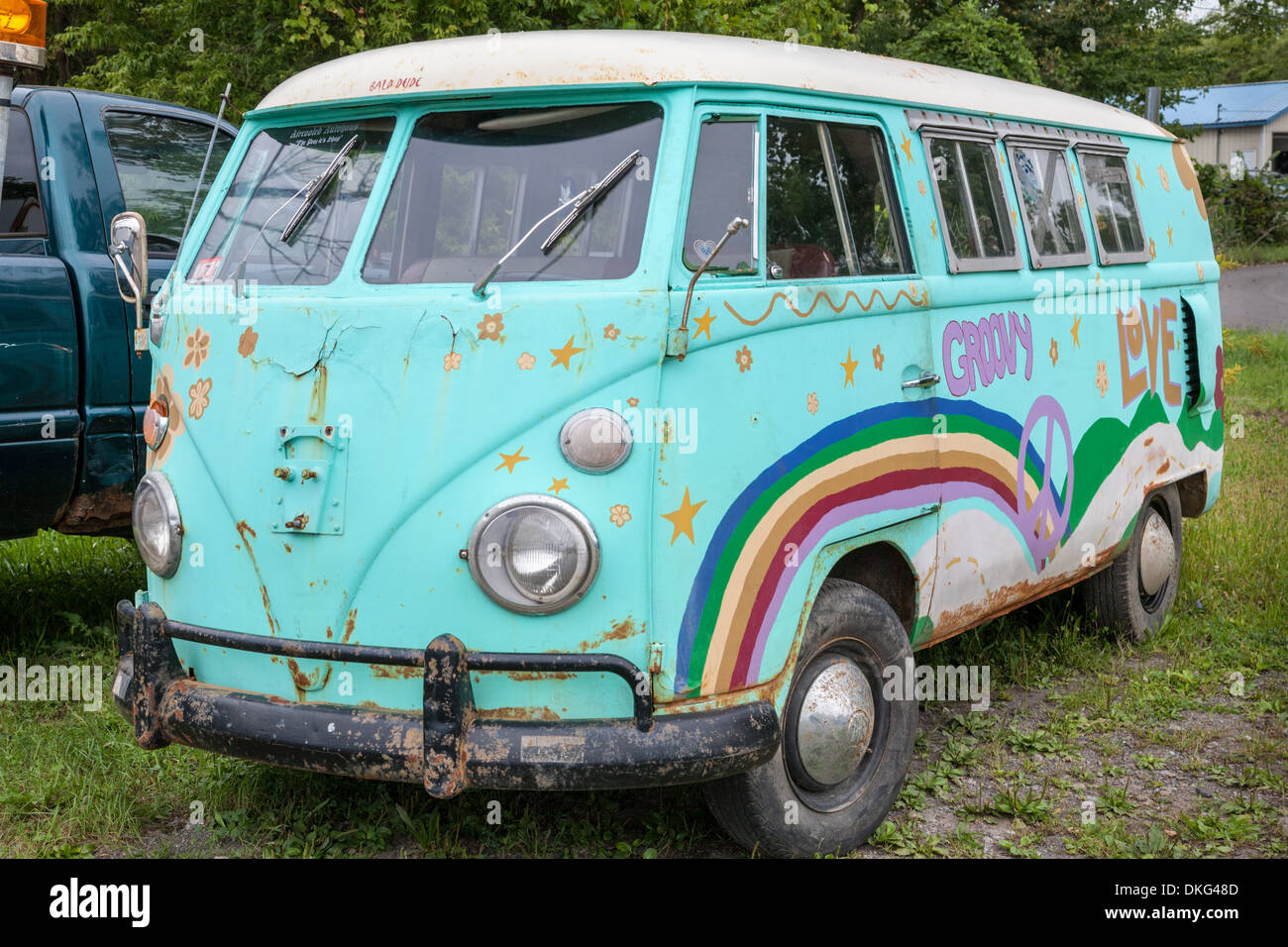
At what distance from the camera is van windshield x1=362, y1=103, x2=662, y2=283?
11.7ft

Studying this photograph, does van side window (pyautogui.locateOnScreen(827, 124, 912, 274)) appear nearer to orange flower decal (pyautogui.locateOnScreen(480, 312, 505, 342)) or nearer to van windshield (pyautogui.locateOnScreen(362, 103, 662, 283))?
van windshield (pyautogui.locateOnScreen(362, 103, 662, 283))

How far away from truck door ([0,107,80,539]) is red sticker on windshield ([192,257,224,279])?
1378mm

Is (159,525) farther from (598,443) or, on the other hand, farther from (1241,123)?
(1241,123)

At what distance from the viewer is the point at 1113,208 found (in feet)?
19.1

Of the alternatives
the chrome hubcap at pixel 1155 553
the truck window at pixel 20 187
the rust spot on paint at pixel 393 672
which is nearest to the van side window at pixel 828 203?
the rust spot on paint at pixel 393 672

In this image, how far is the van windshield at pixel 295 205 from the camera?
152 inches

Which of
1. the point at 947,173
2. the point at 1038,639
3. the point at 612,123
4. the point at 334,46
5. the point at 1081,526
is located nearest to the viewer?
the point at 612,123

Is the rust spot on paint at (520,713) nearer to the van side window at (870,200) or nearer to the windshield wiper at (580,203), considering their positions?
the windshield wiper at (580,203)

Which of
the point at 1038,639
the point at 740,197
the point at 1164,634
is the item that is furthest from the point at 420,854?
the point at 1164,634

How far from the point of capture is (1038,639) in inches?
239

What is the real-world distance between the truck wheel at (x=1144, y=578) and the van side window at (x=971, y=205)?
1.84m

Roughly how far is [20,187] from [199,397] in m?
2.24

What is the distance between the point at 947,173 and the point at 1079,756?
223cm
